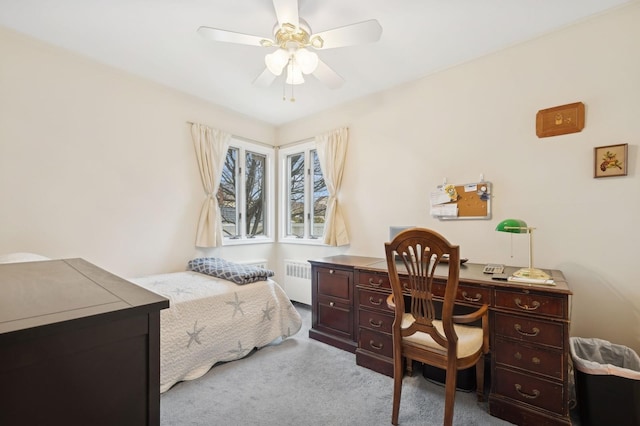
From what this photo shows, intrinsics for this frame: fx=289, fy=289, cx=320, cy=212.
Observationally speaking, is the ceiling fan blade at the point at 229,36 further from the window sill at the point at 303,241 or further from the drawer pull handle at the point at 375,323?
the window sill at the point at 303,241

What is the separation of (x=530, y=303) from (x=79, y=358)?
2103mm

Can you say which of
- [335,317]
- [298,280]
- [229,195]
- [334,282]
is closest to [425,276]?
[334,282]

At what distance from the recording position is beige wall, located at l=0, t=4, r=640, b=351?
2.04m

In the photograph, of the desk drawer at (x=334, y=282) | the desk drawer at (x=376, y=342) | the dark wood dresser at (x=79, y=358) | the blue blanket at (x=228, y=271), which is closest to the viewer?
the dark wood dresser at (x=79, y=358)

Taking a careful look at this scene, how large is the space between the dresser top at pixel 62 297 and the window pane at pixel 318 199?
286cm

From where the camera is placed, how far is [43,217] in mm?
2432

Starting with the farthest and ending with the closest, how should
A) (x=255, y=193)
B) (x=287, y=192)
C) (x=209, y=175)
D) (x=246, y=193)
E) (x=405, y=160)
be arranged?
(x=287, y=192) → (x=255, y=193) → (x=246, y=193) → (x=209, y=175) → (x=405, y=160)

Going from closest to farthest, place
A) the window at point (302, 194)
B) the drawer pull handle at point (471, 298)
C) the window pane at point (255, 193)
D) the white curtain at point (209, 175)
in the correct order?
the drawer pull handle at point (471, 298) → the white curtain at point (209, 175) → the window at point (302, 194) → the window pane at point (255, 193)

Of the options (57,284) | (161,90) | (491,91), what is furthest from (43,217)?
(491,91)

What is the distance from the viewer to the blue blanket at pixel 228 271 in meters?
2.81

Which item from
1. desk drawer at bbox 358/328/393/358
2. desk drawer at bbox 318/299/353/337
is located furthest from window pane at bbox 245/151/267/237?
desk drawer at bbox 358/328/393/358

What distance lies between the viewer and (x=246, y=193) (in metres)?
4.13

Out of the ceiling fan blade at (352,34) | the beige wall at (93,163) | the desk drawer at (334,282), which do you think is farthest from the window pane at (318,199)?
the ceiling fan blade at (352,34)

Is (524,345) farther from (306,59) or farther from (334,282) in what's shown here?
(306,59)
